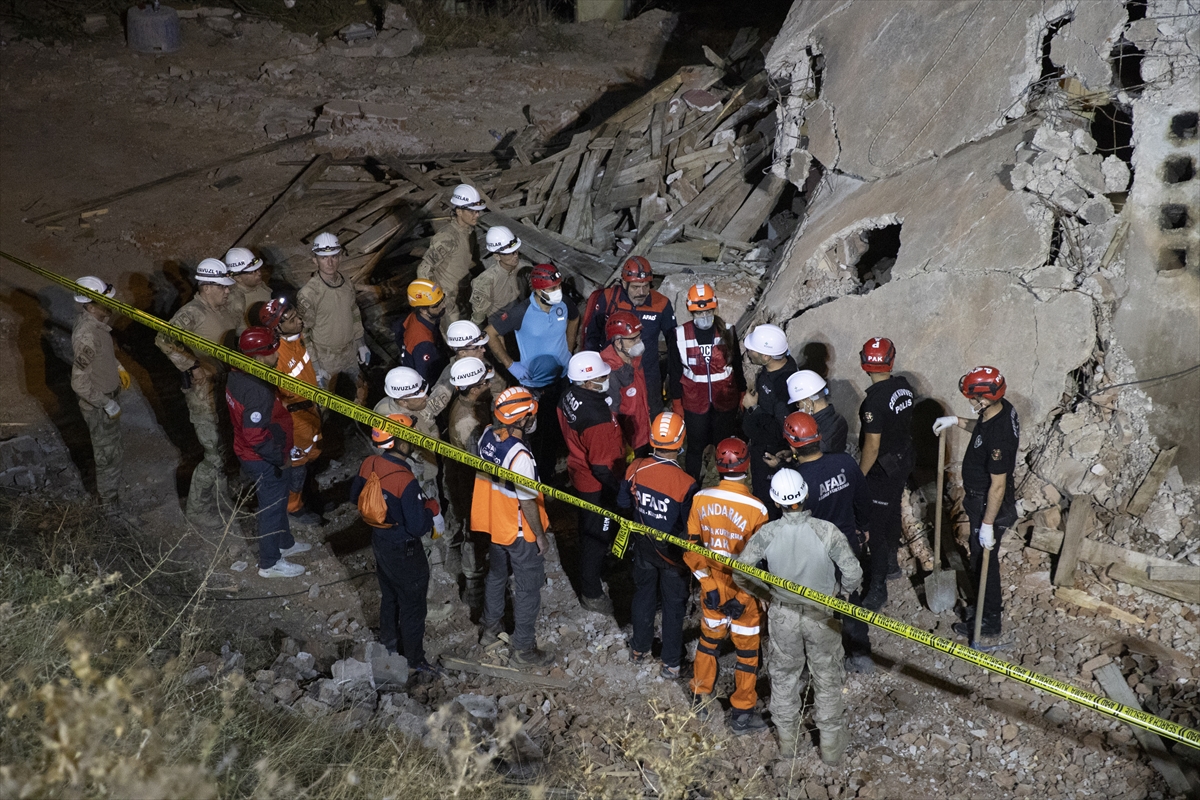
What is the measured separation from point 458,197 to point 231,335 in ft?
8.00

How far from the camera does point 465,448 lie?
6.93m

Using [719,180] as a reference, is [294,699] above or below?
below

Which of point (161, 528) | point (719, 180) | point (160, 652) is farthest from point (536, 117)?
point (160, 652)

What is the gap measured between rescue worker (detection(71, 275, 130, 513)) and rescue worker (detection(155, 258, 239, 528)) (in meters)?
0.48

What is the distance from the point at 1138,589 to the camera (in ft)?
22.7

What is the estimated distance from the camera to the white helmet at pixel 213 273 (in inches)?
311

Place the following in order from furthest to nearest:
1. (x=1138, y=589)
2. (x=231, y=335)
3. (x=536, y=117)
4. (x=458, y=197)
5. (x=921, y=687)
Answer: (x=536, y=117) < (x=458, y=197) < (x=231, y=335) < (x=1138, y=589) < (x=921, y=687)

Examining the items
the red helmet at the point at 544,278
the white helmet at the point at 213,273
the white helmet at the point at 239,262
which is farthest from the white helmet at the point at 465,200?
the white helmet at the point at 213,273

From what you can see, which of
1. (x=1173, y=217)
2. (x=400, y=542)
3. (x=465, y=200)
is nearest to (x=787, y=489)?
(x=400, y=542)

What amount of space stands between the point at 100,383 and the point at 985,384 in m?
6.76

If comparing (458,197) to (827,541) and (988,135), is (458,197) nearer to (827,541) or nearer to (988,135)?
(988,135)

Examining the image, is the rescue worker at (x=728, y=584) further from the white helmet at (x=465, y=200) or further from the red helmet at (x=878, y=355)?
the white helmet at (x=465, y=200)

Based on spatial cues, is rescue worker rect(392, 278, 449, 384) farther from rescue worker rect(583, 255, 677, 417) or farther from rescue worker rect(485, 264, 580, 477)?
rescue worker rect(583, 255, 677, 417)

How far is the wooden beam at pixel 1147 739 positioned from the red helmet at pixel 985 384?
1993 millimetres
